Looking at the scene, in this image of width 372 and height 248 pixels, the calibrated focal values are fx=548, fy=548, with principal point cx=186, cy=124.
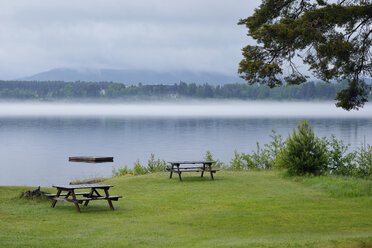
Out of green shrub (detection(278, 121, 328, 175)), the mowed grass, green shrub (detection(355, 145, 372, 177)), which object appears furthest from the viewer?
green shrub (detection(355, 145, 372, 177))

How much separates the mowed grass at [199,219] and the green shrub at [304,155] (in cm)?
165

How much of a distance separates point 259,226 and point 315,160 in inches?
333

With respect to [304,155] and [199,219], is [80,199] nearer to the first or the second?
[199,219]

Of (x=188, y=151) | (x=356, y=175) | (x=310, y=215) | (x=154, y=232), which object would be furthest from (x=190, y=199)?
(x=188, y=151)

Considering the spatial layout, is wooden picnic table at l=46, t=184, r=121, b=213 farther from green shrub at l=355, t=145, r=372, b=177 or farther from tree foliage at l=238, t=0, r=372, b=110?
green shrub at l=355, t=145, r=372, b=177

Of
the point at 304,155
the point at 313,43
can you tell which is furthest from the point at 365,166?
the point at 313,43

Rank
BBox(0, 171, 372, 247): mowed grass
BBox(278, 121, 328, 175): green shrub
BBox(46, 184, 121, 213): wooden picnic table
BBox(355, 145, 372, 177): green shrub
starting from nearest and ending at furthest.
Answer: BBox(0, 171, 372, 247): mowed grass → BBox(46, 184, 121, 213): wooden picnic table → BBox(278, 121, 328, 175): green shrub → BBox(355, 145, 372, 177): green shrub

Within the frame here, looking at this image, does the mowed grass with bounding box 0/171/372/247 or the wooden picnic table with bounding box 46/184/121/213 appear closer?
the mowed grass with bounding box 0/171/372/247

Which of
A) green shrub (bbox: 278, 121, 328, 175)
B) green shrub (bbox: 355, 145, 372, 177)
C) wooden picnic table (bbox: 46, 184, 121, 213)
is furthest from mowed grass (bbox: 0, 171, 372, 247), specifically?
green shrub (bbox: 355, 145, 372, 177)

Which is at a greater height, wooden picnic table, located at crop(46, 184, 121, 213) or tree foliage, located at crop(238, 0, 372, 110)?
tree foliage, located at crop(238, 0, 372, 110)

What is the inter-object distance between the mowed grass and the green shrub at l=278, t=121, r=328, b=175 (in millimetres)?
1647

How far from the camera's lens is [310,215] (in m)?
11.6

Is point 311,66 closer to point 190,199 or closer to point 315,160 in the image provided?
point 190,199

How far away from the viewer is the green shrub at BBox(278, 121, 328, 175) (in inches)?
723
